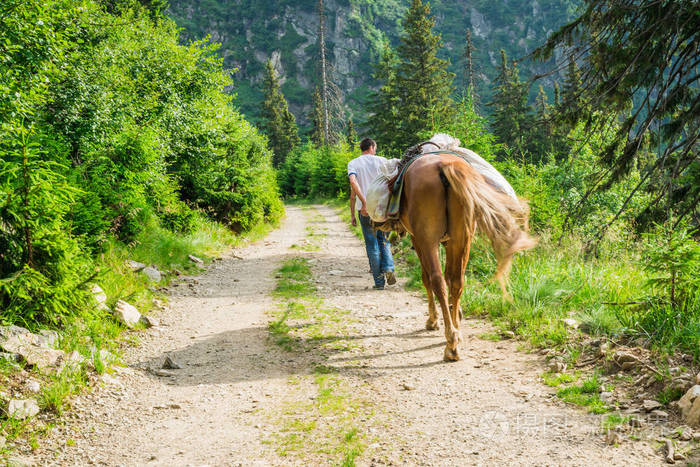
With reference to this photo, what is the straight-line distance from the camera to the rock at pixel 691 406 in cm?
241

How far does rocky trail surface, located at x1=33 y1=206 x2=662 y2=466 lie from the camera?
8.52 ft

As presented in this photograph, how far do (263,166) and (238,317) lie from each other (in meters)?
10.3

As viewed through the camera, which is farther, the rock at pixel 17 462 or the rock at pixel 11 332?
the rock at pixel 11 332

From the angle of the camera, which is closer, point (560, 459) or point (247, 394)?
point (560, 459)

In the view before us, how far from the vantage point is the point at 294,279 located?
8305 millimetres

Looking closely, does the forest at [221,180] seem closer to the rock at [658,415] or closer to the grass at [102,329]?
the grass at [102,329]

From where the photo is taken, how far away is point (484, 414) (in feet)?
9.80

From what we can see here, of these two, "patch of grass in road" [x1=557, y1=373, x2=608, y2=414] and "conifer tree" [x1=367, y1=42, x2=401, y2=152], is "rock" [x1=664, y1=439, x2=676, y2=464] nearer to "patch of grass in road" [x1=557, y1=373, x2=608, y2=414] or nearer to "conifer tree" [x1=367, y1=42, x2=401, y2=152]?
"patch of grass in road" [x1=557, y1=373, x2=608, y2=414]

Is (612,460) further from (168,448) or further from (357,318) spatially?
(357,318)

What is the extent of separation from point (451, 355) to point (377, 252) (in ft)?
11.3

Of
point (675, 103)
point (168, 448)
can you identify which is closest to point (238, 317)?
point (168, 448)

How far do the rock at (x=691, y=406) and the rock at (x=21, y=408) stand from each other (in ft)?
14.6

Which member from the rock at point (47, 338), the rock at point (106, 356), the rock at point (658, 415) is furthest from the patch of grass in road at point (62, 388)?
the rock at point (658, 415)

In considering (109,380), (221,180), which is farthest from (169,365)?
(221,180)
